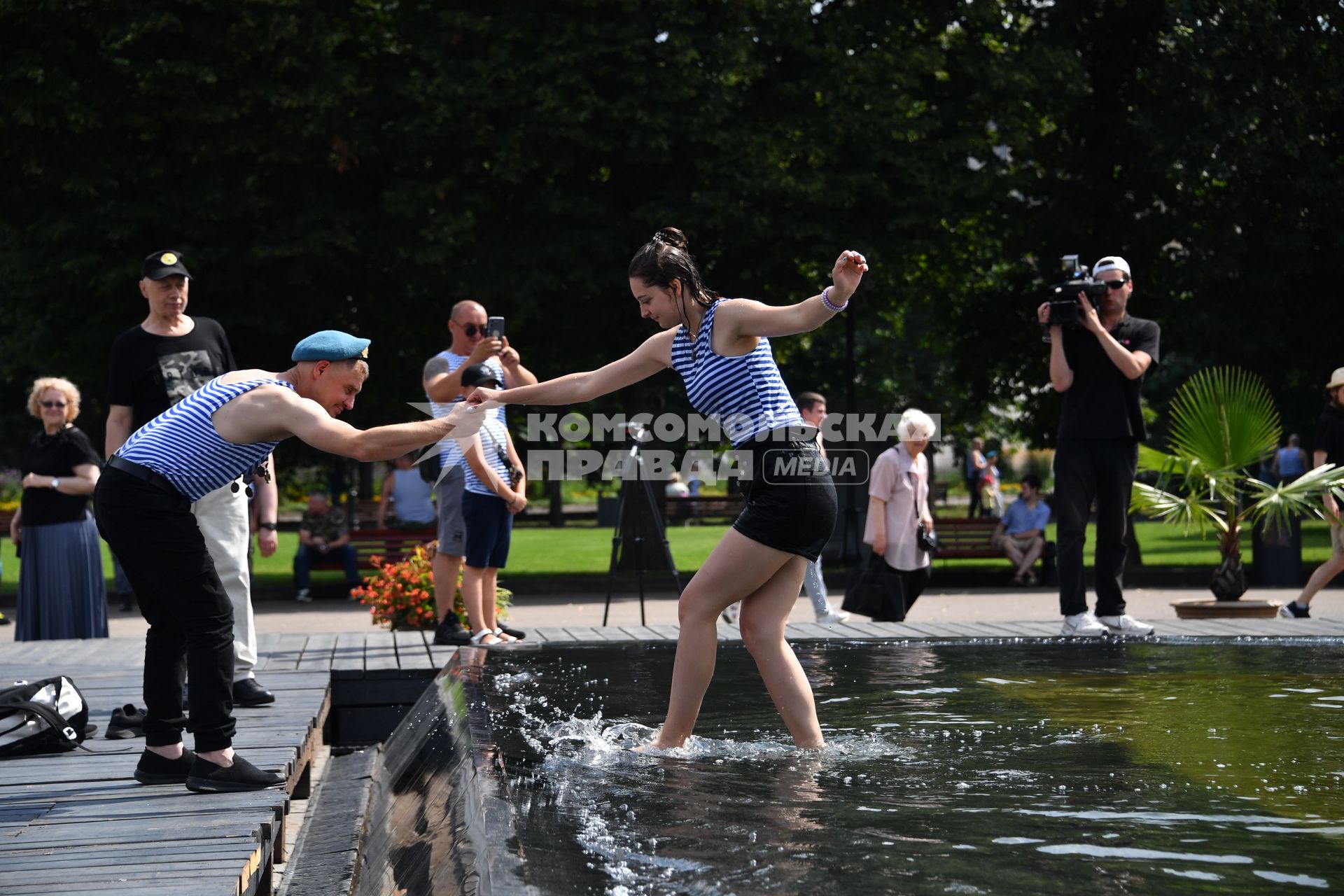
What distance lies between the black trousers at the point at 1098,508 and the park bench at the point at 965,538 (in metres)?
9.80

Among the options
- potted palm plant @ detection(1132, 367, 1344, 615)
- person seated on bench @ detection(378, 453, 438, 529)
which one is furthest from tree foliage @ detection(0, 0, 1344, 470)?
potted palm plant @ detection(1132, 367, 1344, 615)

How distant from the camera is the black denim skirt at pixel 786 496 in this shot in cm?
496

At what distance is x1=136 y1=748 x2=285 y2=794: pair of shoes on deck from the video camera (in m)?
5.99

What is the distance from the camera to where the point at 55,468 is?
1055cm

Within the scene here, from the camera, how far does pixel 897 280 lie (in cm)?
2053

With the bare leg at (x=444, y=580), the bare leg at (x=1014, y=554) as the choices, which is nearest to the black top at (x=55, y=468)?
the bare leg at (x=444, y=580)

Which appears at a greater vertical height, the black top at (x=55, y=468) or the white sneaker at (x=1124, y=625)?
the black top at (x=55, y=468)

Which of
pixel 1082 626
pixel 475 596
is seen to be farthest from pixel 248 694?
pixel 1082 626

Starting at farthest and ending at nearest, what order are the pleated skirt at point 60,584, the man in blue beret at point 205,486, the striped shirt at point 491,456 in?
the pleated skirt at point 60,584 < the striped shirt at point 491,456 < the man in blue beret at point 205,486

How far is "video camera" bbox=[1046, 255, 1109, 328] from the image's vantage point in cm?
936

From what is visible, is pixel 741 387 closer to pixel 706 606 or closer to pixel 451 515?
pixel 706 606

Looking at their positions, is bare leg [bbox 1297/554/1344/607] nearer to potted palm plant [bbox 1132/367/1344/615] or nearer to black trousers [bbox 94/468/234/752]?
potted palm plant [bbox 1132/367/1344/615]

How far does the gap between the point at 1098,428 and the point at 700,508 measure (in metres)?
28.2

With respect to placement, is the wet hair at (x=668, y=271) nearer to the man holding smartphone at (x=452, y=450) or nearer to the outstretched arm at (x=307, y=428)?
the outstretched arm at (x=307, y=428)
